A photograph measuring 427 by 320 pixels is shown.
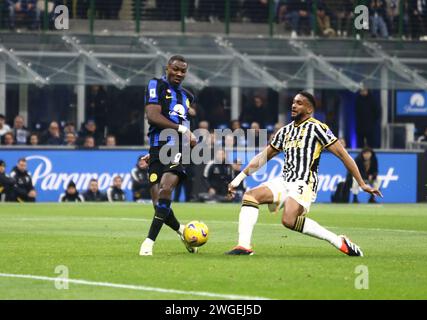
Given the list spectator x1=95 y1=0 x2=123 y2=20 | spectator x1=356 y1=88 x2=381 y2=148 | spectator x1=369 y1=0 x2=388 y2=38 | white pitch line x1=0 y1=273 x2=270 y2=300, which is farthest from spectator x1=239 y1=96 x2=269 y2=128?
white pitch line x1=0 y1=273 x2=270 y2=300

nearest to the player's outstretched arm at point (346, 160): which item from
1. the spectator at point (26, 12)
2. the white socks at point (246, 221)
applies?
the white socks at point (246, 221)

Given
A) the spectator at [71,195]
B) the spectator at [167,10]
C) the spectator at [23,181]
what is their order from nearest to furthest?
the spectator at [23,181], the spectator at [71,195], the spectator at [167,10]

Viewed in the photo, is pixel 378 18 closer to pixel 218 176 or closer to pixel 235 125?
pixel 235 125

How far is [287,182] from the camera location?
14086 millimetres

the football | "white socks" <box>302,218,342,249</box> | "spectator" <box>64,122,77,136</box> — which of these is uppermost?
"spectator" <box>64,122,77,136</box>

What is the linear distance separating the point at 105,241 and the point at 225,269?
4.65m

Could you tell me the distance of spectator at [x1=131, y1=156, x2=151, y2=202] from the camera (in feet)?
105

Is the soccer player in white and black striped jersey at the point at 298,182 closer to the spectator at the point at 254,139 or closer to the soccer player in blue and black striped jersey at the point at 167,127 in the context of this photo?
the soccer player in blue and black striped jersey at the point at 167,127

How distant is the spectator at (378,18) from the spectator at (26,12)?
35.3 feet

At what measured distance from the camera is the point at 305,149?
14094 millimetres

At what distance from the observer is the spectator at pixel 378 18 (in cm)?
3925

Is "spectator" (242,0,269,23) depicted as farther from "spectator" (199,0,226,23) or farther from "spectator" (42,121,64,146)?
"spectator" (42,121,64,146)

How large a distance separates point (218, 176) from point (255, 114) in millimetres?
4850
